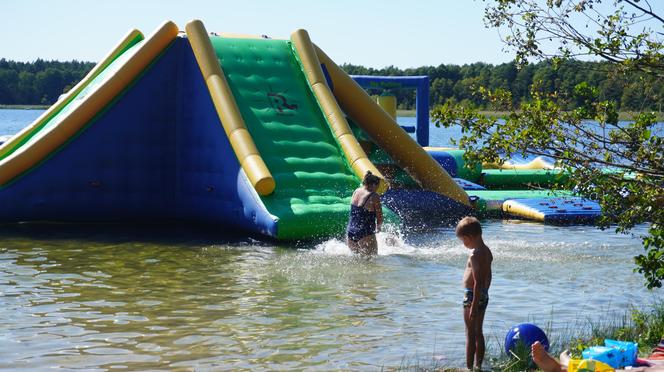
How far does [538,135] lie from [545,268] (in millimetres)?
4153

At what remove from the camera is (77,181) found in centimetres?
1261

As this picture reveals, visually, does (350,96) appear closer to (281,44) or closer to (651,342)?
(281,44)

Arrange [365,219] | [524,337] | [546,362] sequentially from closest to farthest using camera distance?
[546,362] → [524,337] → [365,219]

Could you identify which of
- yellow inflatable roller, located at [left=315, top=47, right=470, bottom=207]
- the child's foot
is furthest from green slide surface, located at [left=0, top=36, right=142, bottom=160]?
the child's foot

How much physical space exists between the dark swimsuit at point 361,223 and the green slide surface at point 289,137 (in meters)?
0.97

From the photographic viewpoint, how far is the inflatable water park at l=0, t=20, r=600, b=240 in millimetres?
11805

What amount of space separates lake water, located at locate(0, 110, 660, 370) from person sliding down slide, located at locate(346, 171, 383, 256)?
19 centimetres

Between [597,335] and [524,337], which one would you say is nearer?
[524,337]

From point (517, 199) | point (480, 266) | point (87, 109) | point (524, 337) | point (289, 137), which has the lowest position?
point (524, 337)

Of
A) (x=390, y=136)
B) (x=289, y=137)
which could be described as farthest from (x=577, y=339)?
(x=390, y=136)

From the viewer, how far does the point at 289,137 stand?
1248cm

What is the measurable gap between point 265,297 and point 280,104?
503 centimetres

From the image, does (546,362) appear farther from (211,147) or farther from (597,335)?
(211,147)

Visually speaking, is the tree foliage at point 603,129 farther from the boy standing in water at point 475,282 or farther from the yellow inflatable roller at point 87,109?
the yellow inflatable roller at point 87,109
